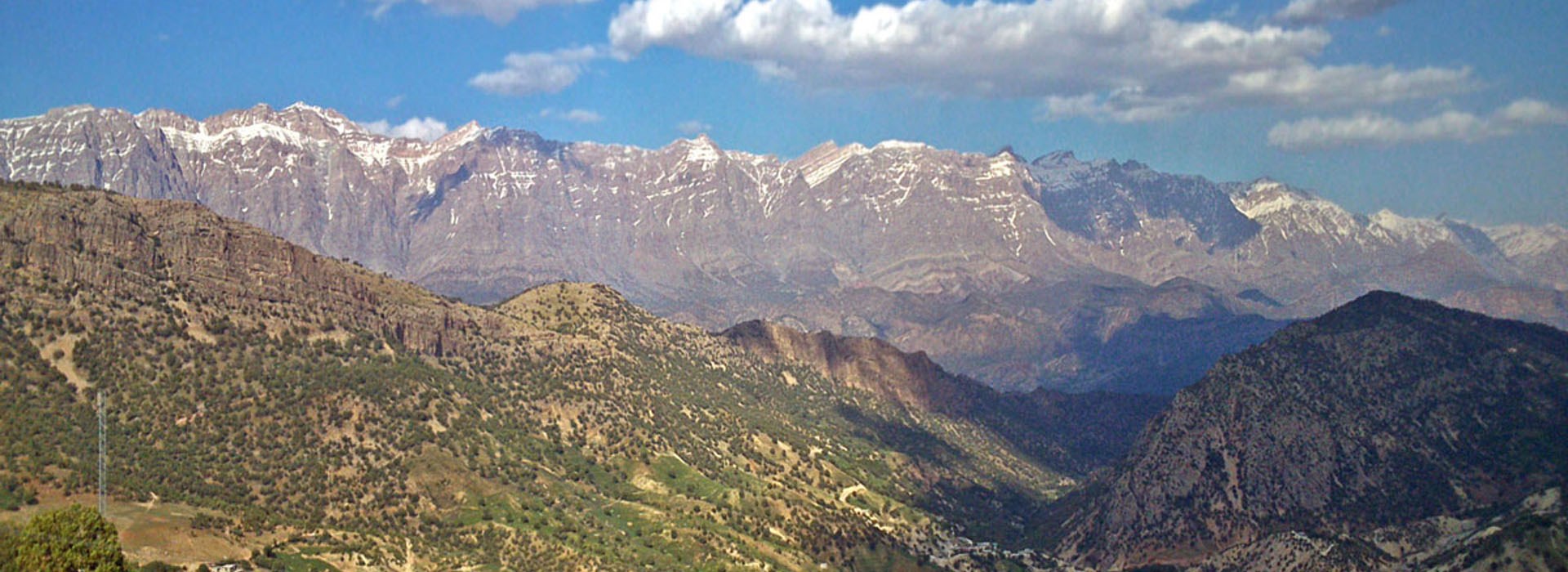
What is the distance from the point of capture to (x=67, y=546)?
103 meters

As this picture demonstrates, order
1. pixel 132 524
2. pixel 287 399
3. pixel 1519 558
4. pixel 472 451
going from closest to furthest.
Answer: pixel 132 524 < pixel 1519 558 < pixel 287 399 < pixel 472 451

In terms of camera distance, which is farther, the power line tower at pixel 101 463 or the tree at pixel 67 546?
the power line tower at pixel 101 463

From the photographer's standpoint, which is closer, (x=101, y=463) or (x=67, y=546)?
(x=67, y=546)

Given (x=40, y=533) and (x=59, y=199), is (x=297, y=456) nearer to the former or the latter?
(x=59, y=199)

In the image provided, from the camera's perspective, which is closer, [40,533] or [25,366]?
[40,533]

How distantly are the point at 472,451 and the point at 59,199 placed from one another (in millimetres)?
59824

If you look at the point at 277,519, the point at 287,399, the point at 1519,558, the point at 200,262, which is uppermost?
the point at 200,262

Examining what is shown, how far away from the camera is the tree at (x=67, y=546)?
336 feet

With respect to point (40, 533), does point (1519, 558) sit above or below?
below

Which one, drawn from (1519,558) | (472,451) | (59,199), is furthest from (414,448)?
(1519,558)

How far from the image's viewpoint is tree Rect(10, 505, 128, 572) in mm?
102562

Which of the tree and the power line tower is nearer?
the tree

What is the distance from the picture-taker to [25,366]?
544 ft

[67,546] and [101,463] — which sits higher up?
[101,463]
